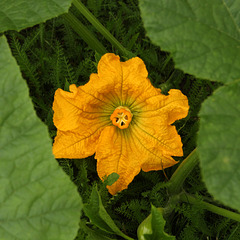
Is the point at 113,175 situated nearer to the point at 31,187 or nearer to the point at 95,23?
the point at 31,187

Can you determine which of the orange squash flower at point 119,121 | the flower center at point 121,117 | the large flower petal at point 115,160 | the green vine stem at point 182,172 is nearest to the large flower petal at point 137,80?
the orange squash flower at point 119,121

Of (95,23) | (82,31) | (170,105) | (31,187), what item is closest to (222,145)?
(31,187)

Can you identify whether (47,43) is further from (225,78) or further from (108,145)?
(225,78)

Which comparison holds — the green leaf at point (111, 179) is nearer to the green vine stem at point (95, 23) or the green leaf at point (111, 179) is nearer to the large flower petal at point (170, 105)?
the large flower petal at point (170, 105)

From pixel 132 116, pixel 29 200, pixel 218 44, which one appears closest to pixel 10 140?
pixel 29 200

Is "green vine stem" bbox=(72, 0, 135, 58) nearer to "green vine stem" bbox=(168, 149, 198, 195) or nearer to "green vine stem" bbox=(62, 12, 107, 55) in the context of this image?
"green vine stem" bbox=(62, 12, 107, 55)
